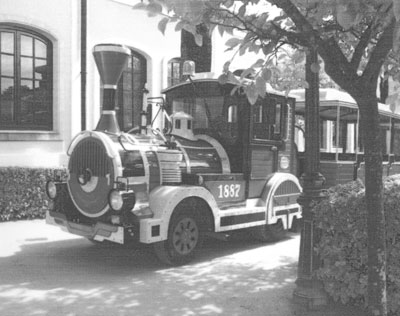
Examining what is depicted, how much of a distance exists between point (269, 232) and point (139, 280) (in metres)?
2.99

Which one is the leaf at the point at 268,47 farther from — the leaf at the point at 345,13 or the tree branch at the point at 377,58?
the leaf at the point at 345,13

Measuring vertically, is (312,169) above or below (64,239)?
above

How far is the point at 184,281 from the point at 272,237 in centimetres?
282

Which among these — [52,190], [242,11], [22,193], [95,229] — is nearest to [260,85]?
[242,11]

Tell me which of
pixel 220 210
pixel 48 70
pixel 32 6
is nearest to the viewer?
pixel 220 210

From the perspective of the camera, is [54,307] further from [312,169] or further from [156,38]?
[156,38]

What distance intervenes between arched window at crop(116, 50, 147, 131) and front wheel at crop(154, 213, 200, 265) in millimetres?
6669

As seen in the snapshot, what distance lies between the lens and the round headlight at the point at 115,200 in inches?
228

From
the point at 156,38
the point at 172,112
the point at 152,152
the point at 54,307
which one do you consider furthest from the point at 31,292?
the point at 156,38

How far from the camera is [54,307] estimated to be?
466cm

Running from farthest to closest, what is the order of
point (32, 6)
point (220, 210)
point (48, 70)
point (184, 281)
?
point (48, 70) → point (32, 6) → point (220, 210) → point (184, 281)

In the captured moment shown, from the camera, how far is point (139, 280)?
18.8 ft

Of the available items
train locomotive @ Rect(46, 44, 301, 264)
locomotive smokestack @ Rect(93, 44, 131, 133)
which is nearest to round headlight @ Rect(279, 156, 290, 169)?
train locomotive @ Rect(46, 44, 301, 264)

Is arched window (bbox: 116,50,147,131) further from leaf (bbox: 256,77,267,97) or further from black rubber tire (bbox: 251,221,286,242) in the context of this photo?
leaf (bbox: 256,77,267,97)
